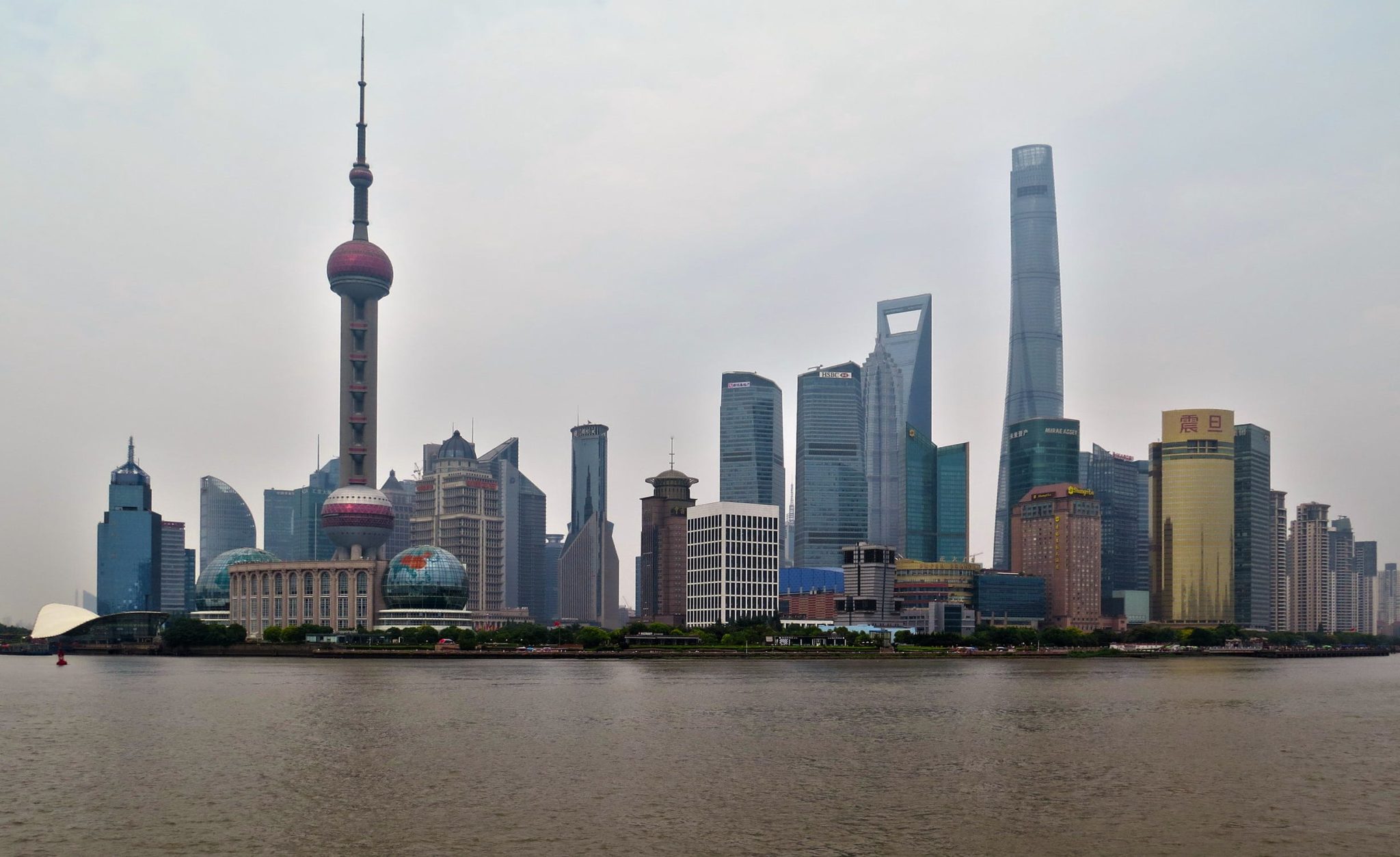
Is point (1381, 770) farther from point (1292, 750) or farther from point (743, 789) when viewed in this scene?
point (743, 789)

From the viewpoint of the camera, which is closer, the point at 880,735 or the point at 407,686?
the point at 880,735

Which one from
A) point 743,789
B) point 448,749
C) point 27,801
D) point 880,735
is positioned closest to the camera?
point 27,801

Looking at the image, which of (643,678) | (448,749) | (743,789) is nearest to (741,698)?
(643,678)

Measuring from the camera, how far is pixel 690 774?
75812 mm

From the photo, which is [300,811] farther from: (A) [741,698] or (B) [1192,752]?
(A) [741,698]

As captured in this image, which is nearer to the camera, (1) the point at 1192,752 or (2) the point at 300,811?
(2) the point at 300,811

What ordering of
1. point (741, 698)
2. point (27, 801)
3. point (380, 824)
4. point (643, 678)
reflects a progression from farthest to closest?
1. point (643, 678)
2. point (741, 698)
3. point (27, 801)
4. point (380, 824)

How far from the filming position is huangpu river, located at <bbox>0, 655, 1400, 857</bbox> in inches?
2264

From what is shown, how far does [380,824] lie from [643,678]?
107m

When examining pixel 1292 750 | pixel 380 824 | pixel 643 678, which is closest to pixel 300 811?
pixel 380 824

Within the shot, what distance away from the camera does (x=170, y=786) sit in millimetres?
70812

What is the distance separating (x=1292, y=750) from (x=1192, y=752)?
25.1 ft

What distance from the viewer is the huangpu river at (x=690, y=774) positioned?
189 ft

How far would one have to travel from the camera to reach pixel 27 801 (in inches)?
2586
